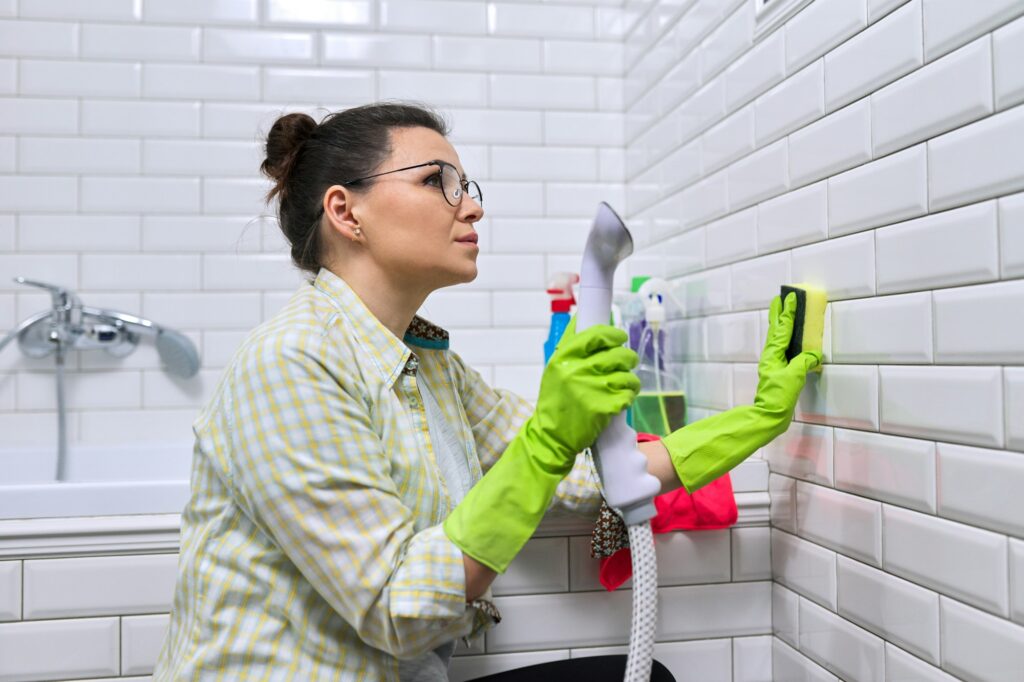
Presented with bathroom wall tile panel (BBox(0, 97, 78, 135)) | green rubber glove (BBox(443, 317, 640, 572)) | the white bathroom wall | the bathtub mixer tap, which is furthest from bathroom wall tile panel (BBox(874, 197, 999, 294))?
bathroom wall tile panel (BBox(0, 97, 78, 135))

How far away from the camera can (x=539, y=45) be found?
6.64 ft

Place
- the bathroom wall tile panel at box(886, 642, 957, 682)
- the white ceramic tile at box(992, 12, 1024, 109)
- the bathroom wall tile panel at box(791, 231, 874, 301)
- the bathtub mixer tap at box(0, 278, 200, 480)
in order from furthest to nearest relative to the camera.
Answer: the bathtub mixer tap at box(0, 278, 200, 480) < the bathroom wall tile panel at box(791, 231, 874, 301) < the bathroom wall tile panel at box(886, 642, 957, 682) < the white ceramic tile at box(992, 12, 1024, 109)

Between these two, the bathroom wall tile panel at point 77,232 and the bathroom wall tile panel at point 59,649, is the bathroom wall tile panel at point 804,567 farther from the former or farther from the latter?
the bathroom wall tile panel at point 77,232

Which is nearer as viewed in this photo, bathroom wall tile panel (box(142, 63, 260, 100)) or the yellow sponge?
the yellow sponge

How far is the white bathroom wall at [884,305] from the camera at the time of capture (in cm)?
83

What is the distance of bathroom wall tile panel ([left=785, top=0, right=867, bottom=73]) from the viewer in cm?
107

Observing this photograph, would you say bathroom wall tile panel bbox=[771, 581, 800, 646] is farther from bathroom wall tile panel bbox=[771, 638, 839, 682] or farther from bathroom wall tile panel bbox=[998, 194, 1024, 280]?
bathroom wall tile panel bbox=[998, 194, 1024, 280]

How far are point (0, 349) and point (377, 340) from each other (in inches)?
45.8

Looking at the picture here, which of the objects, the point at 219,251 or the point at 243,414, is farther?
the point at 219,251

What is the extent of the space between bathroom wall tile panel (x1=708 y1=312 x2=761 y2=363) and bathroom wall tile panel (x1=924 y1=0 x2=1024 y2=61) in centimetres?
51

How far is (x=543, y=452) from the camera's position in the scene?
2.80 ft

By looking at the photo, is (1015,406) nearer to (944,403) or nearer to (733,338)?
(944,403)

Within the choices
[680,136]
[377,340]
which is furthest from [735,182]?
[377,340]

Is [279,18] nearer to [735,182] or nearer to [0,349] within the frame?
[0,349]
